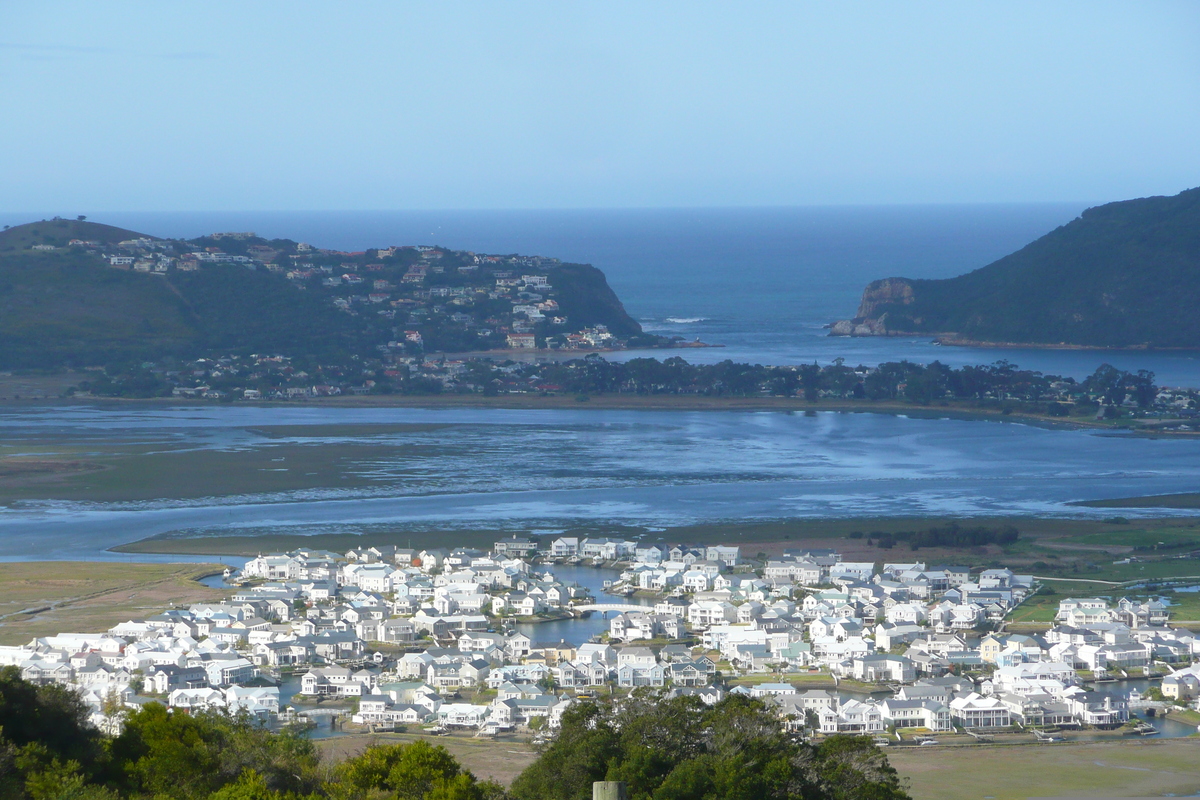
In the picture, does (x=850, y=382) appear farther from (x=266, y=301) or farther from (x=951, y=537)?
(x=266, y=301)

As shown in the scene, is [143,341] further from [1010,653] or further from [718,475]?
[1010,653]

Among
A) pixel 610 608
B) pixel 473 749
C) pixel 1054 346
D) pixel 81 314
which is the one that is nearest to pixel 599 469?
pixel 610 608

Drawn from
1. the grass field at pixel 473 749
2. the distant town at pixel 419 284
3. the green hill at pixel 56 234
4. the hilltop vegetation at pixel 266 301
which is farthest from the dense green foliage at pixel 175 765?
the green hill at pixel 56 234

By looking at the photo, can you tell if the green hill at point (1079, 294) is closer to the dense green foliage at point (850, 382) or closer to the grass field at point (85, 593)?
the dense green foliage at point (850, 382)

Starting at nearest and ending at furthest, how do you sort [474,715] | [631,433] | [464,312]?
[474,715], [631,433], [464,312]

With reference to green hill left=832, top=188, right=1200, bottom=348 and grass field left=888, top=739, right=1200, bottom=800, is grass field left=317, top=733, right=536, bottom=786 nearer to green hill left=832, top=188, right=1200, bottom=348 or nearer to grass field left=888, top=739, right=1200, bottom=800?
grass field left=888, top=739, right=1200, bottom=800

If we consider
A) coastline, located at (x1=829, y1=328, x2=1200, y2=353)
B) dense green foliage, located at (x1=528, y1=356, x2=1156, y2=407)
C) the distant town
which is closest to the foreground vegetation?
dense green foliage, located at (x1=528, y1=356, x2=1156, y2=407)

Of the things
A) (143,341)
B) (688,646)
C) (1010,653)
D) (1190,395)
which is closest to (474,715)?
(688,646)
